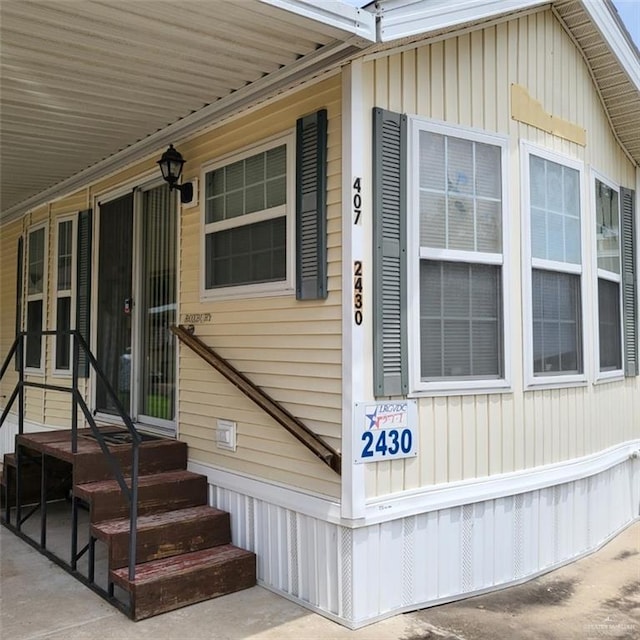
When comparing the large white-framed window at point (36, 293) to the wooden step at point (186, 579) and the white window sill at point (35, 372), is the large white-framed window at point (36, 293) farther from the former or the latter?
the wooden step at point (186, 579)

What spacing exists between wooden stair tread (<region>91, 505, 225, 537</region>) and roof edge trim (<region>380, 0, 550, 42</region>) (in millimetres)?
2862

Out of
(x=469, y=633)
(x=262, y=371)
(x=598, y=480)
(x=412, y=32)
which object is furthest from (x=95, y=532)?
(x=598, y=480)

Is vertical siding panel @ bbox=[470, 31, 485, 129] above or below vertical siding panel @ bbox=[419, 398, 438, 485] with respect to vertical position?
above

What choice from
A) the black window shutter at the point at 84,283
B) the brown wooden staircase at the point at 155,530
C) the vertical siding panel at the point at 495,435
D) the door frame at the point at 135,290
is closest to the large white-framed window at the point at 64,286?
the black window shutter at the point at 84,283

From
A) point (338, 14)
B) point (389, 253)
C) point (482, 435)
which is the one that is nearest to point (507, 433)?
point (482, 435)

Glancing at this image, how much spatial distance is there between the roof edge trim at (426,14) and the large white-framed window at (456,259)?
51 centimetres

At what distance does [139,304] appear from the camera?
5.36 meters

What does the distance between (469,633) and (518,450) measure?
1.23 metres

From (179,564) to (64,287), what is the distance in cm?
383

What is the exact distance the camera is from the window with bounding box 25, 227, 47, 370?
6.95 metres

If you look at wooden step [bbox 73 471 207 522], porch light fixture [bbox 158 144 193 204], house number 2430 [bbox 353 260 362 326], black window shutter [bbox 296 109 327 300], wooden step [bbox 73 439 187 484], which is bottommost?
wooden step [bbox 73 471 207 522]

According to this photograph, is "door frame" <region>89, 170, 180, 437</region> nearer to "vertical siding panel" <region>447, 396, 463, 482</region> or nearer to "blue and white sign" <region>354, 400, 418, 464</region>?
"blue and white sign" <region>354, 400, 418, 464</region>

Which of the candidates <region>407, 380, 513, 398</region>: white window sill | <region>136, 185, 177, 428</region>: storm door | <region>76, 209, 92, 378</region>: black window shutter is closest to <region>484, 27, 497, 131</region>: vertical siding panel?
<region>407, 380, 513, 398</region>: white window sill

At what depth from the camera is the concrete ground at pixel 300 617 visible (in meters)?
3.14
